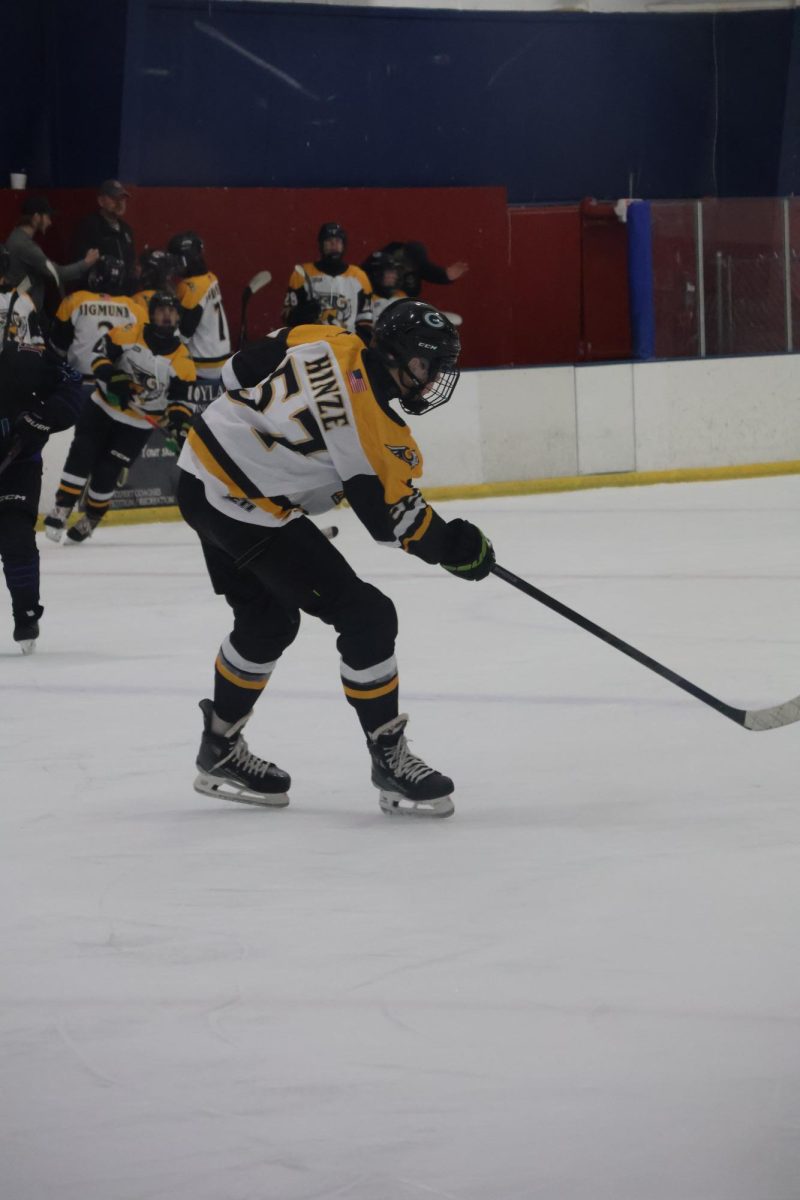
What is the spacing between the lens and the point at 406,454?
303 centimetres

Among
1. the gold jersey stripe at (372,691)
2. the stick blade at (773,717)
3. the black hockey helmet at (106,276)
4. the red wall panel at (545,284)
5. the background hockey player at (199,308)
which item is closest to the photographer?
the gold jersey stripe at (372,691)

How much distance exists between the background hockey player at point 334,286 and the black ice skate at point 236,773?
5999 millimetres

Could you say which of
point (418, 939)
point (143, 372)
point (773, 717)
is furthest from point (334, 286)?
point (418, 939)

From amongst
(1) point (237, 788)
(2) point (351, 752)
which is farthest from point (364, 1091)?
(2) point (351, 752)

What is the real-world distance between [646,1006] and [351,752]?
163cm

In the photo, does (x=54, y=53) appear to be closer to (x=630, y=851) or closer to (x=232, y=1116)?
(x=630, y=851)

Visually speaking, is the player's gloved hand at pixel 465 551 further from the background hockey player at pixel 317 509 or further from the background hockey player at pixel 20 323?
the background hockey player at pixel 20 323

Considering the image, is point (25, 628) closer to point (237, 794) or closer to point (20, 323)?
point (20, 323)

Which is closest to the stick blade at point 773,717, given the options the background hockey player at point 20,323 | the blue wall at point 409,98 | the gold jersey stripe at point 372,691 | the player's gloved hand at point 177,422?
the gold jersey stripe at point 372,691

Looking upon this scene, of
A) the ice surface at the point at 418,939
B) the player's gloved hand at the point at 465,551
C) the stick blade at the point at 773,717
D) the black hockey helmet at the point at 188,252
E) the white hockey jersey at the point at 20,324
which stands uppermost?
the black hockey helmet at the point at 188,252

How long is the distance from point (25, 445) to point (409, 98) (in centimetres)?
643

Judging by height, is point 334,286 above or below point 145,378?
above

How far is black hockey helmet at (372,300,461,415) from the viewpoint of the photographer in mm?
3037

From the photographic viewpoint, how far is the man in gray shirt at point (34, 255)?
861cm
